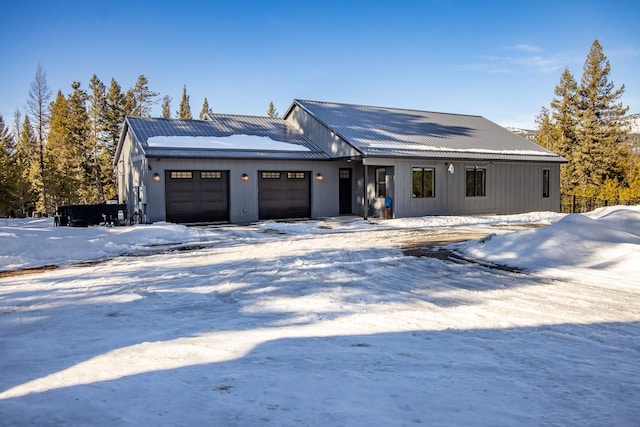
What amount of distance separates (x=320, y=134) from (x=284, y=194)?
334 centimetres

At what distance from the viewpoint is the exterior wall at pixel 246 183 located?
1670cm

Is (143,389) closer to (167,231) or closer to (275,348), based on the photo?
(275,348)

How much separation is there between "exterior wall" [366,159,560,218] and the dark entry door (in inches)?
39.7

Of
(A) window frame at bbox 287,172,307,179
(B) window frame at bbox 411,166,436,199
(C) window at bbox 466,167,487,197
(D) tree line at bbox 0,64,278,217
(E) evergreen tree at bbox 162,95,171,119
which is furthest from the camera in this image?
(E) evergreen tree at bbox 162,95,171,119

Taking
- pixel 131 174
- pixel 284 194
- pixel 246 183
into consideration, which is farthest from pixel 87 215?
pixel 284 194

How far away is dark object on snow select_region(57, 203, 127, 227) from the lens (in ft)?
51.2

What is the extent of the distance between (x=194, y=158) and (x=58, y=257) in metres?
7.77

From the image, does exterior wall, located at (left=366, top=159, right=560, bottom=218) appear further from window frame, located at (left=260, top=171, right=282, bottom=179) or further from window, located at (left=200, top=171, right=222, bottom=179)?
window, located at (left=200, top=171, right=222, bottom=179)

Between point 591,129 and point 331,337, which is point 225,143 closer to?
point 331,337

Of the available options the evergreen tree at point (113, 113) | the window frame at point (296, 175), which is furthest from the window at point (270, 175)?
the evergreen tree at point (113, 113)

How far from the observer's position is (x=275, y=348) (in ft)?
13.4

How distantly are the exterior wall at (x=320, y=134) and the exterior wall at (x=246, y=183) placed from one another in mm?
838

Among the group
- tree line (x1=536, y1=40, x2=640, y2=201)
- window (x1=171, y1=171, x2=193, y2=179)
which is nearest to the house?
window (x1=171, y1=171, x2=193, y2=179)

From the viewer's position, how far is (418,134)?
21.5 m
